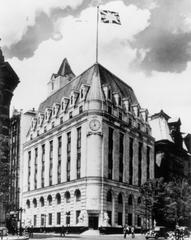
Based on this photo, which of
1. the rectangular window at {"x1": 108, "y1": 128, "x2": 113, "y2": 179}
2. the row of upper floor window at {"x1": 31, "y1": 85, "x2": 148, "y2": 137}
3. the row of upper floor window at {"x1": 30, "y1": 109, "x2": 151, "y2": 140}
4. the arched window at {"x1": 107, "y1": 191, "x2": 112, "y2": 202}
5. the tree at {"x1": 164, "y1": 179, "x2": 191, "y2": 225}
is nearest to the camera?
the tree at {"x1": 164, "y1": 179, "x2": 191, "y2": 225}

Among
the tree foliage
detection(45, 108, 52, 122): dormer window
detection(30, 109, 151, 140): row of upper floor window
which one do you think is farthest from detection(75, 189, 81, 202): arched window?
detection(45, 108, 52, 122): dormer window

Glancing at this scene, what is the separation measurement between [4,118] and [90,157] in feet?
56.7

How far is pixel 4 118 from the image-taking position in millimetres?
46906

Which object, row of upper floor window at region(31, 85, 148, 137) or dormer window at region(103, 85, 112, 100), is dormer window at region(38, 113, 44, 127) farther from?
dormer window at region(103, 85, 112, 100)

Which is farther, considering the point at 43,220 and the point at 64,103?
the point at 43,220

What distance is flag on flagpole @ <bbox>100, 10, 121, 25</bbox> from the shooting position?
Result: 2914 cm

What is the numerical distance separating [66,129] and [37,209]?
1410cm

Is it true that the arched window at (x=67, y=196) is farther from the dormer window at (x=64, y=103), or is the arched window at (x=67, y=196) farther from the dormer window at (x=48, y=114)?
the dormer window at (x=48, y=114)

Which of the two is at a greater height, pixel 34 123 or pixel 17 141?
pixel 34 123

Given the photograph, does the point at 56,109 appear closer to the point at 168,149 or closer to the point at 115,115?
the point at 115,115

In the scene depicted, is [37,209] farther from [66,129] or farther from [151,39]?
[151,39]

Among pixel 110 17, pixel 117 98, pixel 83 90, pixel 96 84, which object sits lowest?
pixel 110 17

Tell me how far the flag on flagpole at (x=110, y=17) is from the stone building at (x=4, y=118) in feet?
39.4

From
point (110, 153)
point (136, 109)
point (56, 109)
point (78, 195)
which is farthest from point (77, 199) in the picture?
point (136, 109)
